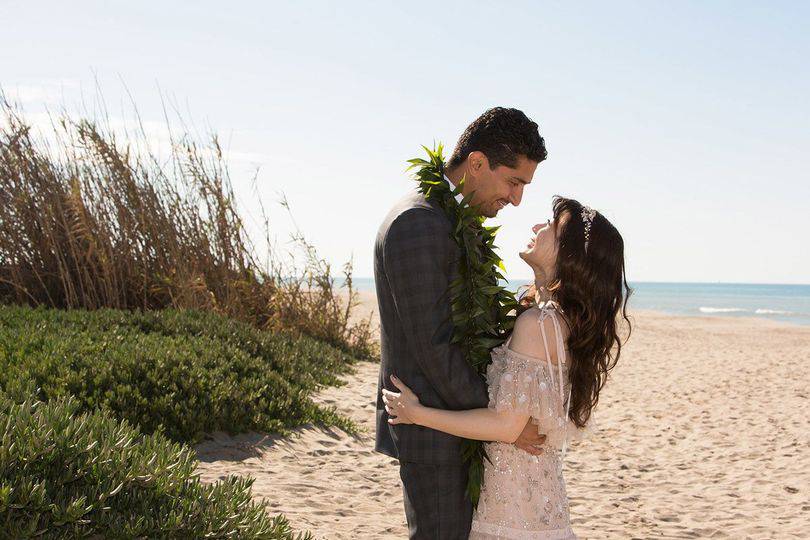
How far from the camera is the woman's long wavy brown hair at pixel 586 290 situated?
256cm

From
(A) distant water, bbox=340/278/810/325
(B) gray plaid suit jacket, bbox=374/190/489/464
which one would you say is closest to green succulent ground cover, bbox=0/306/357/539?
(B) gray plaid suit jacket, bbox=374/190/489/464

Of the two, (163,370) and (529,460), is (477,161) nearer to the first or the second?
(529,460)

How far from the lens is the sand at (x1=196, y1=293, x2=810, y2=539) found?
5.52 meters

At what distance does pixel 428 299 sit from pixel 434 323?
0.26ft

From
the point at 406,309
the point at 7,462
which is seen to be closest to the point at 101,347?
the point at 7,462

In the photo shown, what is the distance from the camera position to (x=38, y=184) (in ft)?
30.8

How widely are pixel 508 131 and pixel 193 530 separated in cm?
203

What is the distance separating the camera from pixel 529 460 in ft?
8.66

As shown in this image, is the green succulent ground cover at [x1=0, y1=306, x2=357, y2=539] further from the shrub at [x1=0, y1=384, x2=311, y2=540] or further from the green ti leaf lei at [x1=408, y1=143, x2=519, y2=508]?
the green ti leaf lei at [x1=408, y1=143, x2=519, y2=508]

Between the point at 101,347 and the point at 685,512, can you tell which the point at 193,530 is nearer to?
the point at 101,347

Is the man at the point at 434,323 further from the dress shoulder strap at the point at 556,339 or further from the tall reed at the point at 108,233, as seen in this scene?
the tall reed at the point at 108,233

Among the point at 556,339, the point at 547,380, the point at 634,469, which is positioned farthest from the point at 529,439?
the point at 634,469

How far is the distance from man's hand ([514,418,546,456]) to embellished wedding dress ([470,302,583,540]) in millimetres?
27

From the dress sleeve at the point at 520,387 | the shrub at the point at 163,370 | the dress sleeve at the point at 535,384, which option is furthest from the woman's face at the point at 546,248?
the shrub at the point at 163,370
